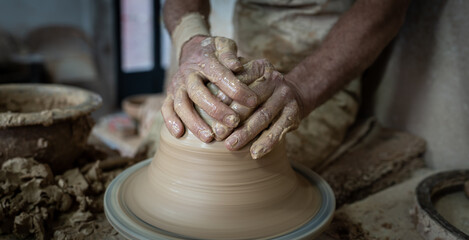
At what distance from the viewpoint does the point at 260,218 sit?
1370mm

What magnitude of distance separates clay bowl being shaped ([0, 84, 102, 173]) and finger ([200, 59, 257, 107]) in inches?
31.1

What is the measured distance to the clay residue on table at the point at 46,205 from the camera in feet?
5.05

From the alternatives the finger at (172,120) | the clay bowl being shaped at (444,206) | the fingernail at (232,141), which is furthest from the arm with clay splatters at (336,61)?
the clay bowl being shaped at (444,206)

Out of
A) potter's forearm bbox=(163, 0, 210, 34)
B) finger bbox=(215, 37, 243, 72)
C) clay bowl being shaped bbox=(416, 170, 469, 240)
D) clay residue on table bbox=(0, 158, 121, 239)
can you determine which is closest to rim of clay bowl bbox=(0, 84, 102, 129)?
clay residue on table bbox=(0, 158, 121, 239)

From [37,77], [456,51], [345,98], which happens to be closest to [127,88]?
[37,77]

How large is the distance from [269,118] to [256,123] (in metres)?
0.06

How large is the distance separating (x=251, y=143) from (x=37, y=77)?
5341mm

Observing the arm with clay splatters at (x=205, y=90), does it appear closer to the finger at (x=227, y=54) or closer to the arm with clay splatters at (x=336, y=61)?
the finger at (x=227, y=54)

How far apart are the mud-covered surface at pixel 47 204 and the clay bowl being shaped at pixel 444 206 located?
118 cm

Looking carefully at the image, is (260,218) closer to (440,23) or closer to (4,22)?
(440,23)

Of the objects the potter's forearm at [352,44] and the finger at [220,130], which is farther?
the potter's forearm at [352,44]

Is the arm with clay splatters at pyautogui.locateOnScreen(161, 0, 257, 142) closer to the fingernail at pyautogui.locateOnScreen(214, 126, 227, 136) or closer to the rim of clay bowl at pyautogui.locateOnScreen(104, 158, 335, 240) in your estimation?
the fingernail at pyautogui.locateOnScreen(214, 126, 227, 136)

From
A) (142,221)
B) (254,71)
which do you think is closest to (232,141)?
(254,71)

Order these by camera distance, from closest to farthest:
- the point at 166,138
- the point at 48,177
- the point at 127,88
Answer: the point at 166,138 → the point at 48,177 → the point at 127,88
